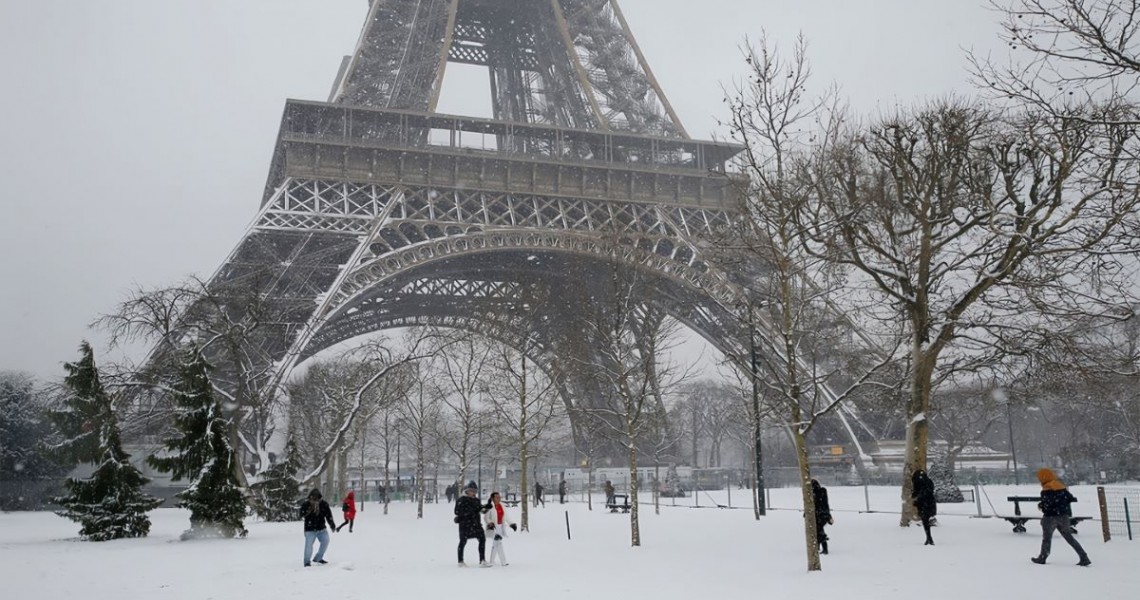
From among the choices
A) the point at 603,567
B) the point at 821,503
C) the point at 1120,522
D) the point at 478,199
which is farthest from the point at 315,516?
the point at 478,199

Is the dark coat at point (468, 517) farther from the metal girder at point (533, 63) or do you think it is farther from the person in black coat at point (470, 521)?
the metal girder at point (533, 63)

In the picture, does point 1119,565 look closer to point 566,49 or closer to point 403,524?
point 403,524

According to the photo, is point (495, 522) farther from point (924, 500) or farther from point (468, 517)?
point (924, 500)

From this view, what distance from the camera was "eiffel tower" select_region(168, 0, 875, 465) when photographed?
35438 mm

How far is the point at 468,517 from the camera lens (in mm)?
14977

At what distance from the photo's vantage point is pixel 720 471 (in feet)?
197

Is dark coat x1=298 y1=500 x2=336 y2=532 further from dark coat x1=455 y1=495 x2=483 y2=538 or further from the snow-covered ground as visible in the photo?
dark coat x1=455 y1=495 x2=483 y2=538

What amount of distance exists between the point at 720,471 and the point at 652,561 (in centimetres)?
4651

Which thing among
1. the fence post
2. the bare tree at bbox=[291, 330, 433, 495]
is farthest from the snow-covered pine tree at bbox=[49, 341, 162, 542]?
the fence post

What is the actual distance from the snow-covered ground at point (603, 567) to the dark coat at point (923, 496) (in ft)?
2.04

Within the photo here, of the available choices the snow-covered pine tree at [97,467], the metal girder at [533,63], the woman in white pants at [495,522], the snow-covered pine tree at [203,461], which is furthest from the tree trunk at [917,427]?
the metal girder at [533,63]

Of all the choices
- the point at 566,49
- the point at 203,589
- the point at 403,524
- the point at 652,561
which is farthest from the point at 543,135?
the point at 203,589

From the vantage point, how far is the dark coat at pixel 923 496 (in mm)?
15359

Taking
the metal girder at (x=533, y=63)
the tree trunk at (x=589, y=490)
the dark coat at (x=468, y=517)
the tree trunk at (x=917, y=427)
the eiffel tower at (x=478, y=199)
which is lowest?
the tree trunk at (x=589, y=490)
